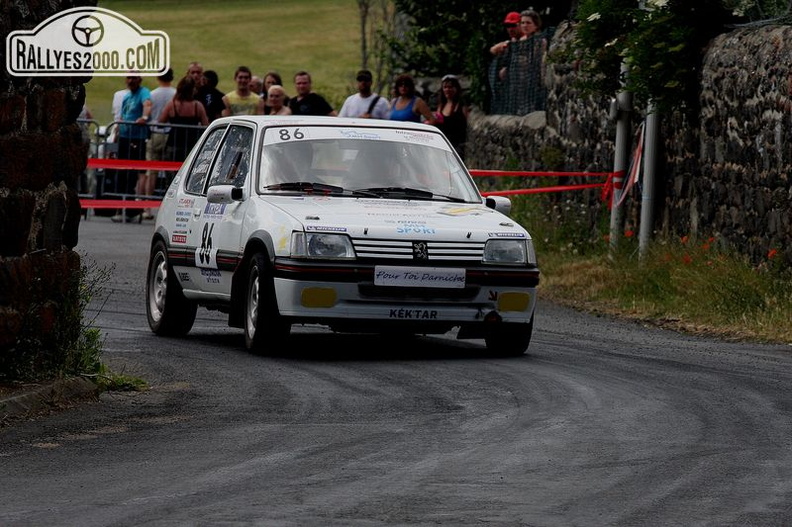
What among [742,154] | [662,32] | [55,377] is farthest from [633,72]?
[55,377]

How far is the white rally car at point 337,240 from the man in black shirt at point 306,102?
10.5m

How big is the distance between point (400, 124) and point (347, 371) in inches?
111

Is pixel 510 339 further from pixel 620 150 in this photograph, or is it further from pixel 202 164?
pixel 620 150

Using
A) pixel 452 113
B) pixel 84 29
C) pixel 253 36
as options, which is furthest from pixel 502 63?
pixel 253 36

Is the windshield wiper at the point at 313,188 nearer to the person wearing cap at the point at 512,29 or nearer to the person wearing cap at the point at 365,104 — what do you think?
the person wearing cap at the point at 365,104

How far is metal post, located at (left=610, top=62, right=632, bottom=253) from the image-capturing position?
62.0ft

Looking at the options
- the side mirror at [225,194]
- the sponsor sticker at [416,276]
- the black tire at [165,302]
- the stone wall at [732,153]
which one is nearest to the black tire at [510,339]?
the sponsor sticker at [416,276]

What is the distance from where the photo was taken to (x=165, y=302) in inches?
552

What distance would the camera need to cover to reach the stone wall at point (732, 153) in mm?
15461

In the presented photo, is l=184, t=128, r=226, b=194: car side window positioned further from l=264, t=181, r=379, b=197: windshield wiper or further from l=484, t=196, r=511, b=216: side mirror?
l=484, t=196, r=511, b=216: side mirror

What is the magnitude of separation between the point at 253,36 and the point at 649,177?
69.9 metres

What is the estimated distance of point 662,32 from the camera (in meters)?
17.6

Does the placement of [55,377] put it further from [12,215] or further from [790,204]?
[790,204]

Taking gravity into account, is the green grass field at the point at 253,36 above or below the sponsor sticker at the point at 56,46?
above
